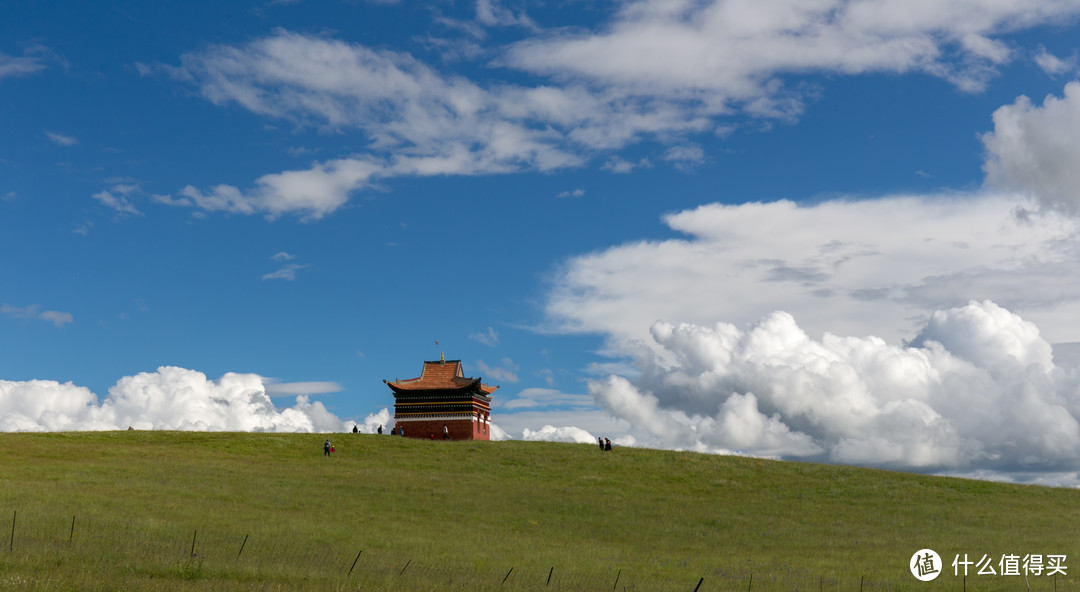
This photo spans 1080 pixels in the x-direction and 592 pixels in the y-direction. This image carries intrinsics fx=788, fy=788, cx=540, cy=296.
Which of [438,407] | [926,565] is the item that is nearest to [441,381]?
[438,407]

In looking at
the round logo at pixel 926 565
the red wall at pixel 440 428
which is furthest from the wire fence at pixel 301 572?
the red wall at pixel 440 428

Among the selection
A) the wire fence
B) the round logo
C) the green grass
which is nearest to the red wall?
the green grass

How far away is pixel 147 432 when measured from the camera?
6750 centimetres

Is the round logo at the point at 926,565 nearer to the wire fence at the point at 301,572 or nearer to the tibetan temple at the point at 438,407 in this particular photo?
the wire fence at the point at 301,572

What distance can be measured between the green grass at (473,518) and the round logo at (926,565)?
1.60ft

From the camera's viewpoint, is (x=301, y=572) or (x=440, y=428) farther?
(x=440, y=428)

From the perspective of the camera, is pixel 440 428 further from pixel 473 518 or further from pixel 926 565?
pixel 926 565

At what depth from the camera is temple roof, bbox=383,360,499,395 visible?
7931 centimetres

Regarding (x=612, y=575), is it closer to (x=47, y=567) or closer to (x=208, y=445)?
(x=47, y=567)

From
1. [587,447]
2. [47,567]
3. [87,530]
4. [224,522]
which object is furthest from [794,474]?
[47,567]

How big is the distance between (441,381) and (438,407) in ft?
9.32

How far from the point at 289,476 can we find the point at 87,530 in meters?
22.3

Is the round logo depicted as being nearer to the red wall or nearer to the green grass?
the green grass

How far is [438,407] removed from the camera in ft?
262
